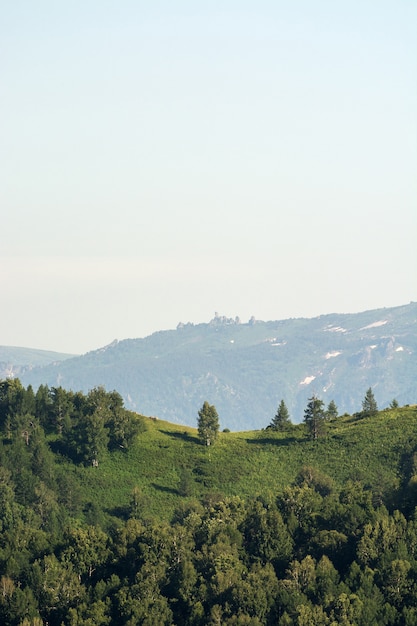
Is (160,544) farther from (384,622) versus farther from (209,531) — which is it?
(384,622)

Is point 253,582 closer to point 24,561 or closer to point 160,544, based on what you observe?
point 160,544

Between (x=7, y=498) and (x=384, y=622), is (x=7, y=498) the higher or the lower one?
the higher one

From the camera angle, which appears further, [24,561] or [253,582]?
[24,561]

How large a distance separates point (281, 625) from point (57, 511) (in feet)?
244

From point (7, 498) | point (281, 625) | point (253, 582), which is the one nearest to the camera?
point (281, 625)

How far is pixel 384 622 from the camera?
127 m

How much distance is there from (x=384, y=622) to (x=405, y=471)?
73.0 m

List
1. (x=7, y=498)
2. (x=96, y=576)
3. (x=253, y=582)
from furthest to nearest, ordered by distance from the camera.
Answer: (x=7, y=498) → (x=96, y=576) → (x=253, y=582)

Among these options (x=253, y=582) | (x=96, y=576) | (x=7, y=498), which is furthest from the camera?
(x=7, y=498)

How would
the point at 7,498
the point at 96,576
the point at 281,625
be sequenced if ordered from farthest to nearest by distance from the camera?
the point at 7,498, the point at 96,576, the point at 281,625

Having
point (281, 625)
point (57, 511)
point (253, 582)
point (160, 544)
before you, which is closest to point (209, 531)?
point (160, 544)

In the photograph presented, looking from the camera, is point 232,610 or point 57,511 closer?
point 232,610

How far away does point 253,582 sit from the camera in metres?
134

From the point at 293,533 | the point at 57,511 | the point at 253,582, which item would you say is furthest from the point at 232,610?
the point at 57,511
